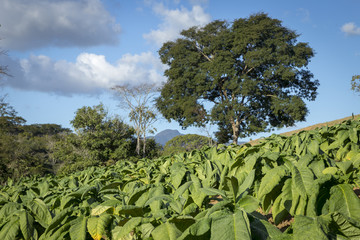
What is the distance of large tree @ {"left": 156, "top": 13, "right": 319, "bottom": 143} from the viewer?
923 inches

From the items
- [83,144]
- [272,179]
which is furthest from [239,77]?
[272,179]

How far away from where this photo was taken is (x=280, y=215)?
1956mm

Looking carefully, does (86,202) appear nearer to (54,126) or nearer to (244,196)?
(244,196)

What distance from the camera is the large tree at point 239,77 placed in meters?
23.5

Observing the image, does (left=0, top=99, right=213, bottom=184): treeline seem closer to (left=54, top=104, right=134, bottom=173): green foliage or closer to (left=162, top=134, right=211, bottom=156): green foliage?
(left=54, top=104, right=134, bottom=173): green foliage

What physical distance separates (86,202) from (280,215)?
1.27 meters

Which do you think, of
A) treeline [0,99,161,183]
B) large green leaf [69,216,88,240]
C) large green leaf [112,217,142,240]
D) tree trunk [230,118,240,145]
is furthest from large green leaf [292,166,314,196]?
tree trunk [230,118,240,145]

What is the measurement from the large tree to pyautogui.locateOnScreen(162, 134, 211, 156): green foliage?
75.7 inches

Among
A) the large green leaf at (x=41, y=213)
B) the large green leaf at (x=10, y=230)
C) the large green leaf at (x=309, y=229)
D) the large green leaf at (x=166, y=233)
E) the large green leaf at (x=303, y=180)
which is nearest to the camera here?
the large green leaf at (x=309, y=229)

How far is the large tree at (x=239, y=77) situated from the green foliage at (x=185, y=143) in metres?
1.92

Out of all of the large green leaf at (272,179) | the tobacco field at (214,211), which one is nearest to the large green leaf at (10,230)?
the tobacco field at (214,211)

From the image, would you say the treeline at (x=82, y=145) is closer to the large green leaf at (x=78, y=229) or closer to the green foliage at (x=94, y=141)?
the green foliage at (x=94, y=141)

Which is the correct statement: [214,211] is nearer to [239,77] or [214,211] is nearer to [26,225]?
[26,225]

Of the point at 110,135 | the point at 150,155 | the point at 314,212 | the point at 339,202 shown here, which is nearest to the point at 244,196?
the point at 314,212
